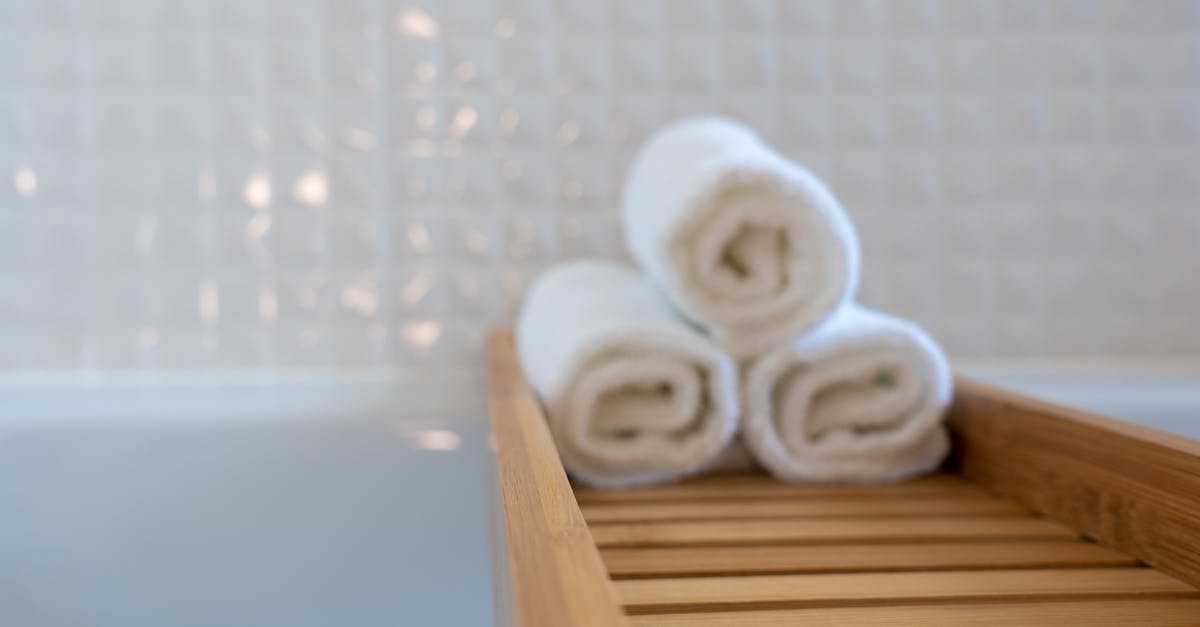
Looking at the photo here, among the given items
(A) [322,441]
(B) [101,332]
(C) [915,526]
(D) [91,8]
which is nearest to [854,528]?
(C) [915,526]

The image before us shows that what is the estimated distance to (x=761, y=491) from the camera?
2.65ft

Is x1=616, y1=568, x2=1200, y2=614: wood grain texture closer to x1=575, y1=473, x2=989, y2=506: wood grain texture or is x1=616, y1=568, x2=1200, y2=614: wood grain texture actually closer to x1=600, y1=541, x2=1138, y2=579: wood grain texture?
x1=600, y1=541, x2=1138, y2=579: wood grain texture

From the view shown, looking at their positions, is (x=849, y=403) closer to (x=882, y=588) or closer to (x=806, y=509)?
(x=806, y=509)

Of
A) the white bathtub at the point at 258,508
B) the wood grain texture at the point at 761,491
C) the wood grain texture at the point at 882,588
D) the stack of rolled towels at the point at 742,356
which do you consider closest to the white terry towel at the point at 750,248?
the stack of rolled towels at the point at 742,356

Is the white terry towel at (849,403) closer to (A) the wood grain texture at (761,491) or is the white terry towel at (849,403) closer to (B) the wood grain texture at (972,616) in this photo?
(A) the wood grain texture at (761,491)

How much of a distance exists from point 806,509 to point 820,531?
6 centimetres

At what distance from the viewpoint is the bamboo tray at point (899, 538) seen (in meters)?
0.50

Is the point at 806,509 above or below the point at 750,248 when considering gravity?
below

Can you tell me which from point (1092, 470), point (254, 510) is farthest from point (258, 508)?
point (1092, 470)

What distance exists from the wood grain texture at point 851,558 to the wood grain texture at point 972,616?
0.07 metres

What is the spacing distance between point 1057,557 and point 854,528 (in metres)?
0.12

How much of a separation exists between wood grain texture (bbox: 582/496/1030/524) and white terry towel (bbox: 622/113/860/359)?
0.12 m

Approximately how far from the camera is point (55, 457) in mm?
1139

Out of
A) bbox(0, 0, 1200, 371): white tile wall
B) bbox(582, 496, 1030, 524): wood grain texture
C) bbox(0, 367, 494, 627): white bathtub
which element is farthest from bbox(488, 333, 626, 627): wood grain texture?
bbox(0, 0, 1200, 371): white tile wall
